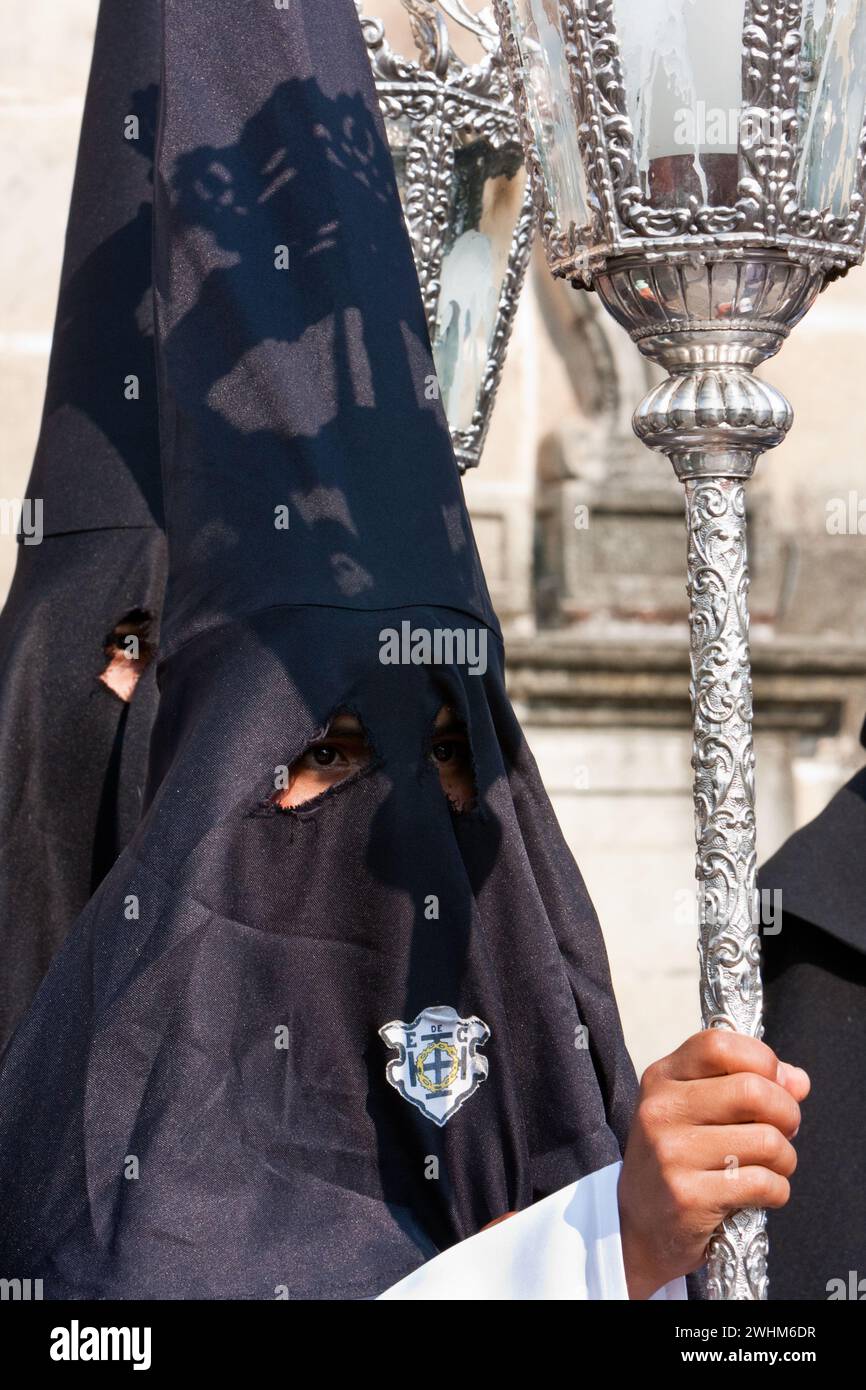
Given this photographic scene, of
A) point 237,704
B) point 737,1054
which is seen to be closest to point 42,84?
point 237,704

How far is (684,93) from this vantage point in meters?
1.56

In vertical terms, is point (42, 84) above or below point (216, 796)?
above

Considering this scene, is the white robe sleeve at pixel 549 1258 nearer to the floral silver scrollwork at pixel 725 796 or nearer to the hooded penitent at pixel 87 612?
the floral silver scrollwork at pixel 725 796

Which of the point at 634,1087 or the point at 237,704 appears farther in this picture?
the point at 634,1087

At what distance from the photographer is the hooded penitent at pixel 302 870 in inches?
82.3

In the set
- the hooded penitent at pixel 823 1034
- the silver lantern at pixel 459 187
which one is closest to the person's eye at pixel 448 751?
the silver lantern at pixel 459 187

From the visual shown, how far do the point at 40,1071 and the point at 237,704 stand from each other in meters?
0.47

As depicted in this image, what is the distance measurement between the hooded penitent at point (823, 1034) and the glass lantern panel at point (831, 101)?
1.67 m

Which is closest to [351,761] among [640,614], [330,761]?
[330,761]

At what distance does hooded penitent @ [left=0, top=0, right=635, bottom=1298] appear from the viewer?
6.86ft

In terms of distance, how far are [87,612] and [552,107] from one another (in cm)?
154

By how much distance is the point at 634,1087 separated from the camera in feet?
8.04

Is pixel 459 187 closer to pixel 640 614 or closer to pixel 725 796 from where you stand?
pixel 725 796
